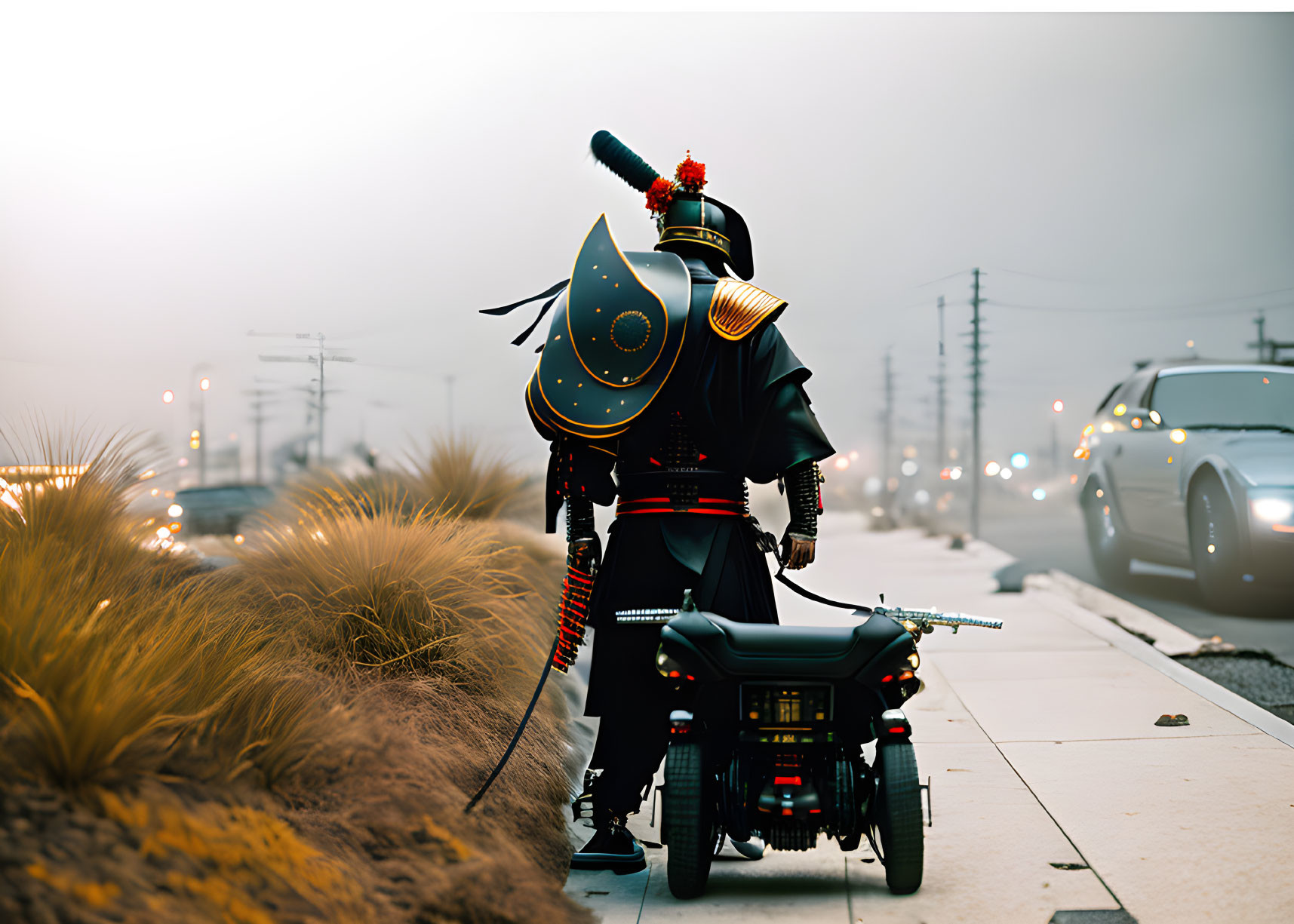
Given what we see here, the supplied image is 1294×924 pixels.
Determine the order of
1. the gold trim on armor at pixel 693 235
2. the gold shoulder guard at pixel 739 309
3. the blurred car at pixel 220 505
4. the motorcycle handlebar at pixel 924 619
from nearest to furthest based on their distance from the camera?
the motorcycle handlebar at pixel 924 619 → the gold shoulder guard at pixel 739 309 → the gold trim on armor at pixel 693 235 → the blurred car at pixel 220 505

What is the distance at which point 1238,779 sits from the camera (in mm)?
3418

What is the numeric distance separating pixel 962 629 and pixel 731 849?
160 inches

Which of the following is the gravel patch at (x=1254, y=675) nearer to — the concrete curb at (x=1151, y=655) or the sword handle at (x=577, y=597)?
the concrete curb at (x=1151, y=655)

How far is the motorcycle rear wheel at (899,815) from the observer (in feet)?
7.79

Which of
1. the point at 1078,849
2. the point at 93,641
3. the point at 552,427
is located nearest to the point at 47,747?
the point at 93,641

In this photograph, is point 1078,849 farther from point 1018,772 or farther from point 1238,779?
point 1238,779

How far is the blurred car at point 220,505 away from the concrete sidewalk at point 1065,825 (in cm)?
447

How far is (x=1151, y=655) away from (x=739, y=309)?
13.1 ft

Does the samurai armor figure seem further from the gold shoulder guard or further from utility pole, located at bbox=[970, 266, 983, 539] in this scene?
utility pole, located at bbox=[970, 266, 983, 539]

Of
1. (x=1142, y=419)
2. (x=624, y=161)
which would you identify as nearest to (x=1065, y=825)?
(x=624, y=161)

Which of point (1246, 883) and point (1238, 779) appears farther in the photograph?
point (1238, 779)

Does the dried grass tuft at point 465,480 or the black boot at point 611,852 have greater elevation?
A: the dried grass tuft at point 465,480

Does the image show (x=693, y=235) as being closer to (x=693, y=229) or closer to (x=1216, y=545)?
(x=693, y=229)

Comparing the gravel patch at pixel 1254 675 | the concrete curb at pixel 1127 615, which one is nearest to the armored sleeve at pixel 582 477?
the gravel patch at pixel 1254 675
